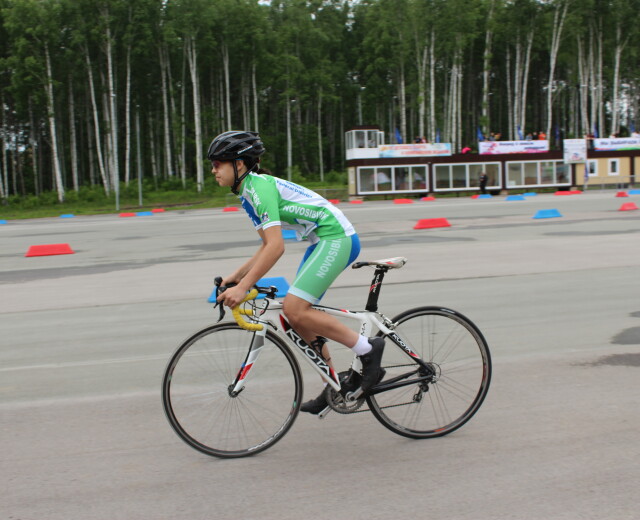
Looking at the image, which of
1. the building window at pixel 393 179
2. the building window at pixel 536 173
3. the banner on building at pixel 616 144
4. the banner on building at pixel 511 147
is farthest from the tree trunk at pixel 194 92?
the banner on building at pixel 616 144

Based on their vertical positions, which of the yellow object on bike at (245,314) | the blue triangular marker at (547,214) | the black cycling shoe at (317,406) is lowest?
the blue triangular marker at (547,214)

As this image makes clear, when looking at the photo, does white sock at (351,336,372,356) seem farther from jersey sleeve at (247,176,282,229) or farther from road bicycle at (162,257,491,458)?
jersey sleeve at (247,176,282,229)

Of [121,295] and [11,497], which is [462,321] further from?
[121,295]

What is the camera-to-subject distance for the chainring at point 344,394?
402 centimetres

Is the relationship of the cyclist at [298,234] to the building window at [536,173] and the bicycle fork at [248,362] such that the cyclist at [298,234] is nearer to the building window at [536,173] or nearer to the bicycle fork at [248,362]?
the bicycle fork at [248,362]

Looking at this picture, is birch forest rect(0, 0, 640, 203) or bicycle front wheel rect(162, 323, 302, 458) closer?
bicycle front wheel rect(162, 323, 302, 458)

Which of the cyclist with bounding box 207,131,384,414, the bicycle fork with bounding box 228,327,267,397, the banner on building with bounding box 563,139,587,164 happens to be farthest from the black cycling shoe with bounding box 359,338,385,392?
the banner on building with bounding box 563,139,587,164

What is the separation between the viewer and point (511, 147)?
4634 centimetres

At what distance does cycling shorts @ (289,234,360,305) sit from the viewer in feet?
12.7

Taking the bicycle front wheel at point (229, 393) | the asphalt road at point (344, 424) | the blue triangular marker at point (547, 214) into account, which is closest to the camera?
the asphalt road at point (344, 424)

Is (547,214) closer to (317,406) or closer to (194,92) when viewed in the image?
(317,406)

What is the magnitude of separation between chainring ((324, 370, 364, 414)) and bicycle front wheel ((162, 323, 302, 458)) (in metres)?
0.18

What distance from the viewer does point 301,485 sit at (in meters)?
3.57

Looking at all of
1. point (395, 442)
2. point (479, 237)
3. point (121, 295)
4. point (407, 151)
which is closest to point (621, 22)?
point (407, 151)
